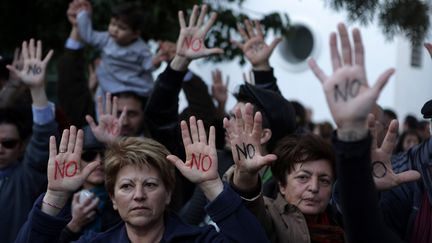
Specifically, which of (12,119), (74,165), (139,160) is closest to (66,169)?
(74,165)

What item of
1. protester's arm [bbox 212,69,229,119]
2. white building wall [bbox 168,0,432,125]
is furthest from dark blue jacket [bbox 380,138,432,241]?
white building wall [bbox 168,0,432,125]

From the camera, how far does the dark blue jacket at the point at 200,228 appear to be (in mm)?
3445

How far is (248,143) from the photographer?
3.58 metres

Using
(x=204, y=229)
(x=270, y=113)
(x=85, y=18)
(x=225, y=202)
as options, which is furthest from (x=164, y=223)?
(x=85, y=18)

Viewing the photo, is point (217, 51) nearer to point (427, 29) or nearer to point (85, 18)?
point (427, 29)

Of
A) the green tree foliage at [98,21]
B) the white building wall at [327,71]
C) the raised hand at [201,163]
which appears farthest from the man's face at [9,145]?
the white building wall at [327,71]

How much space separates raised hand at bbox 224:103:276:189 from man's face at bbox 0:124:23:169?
5.60 feet

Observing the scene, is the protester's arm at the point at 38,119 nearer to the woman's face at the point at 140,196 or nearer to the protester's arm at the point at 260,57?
the woman's face at the point at 140,196

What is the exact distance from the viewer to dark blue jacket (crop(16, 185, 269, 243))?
345 centimetres

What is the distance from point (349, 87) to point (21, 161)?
8.73 ft

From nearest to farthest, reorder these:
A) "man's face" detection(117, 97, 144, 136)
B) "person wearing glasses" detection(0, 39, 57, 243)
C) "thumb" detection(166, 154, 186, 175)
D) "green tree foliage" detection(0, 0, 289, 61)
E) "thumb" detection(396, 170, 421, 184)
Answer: "thumb" detection(396, 170, 421, 184), "thumb" detection(166, 154, 186, 175), "person wearing glasses" detection(0, 39, 57, 243), "man's face" detection(117, 97, 144, 136), "green tree foliage" detection(0, 0, 289, 61)

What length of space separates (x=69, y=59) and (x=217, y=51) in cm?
188

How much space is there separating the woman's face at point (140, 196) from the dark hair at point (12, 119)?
1.31 meters

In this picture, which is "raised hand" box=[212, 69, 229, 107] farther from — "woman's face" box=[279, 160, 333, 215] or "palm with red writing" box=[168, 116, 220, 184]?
"palm with red writing" box=[168, 116, 220, 184]
